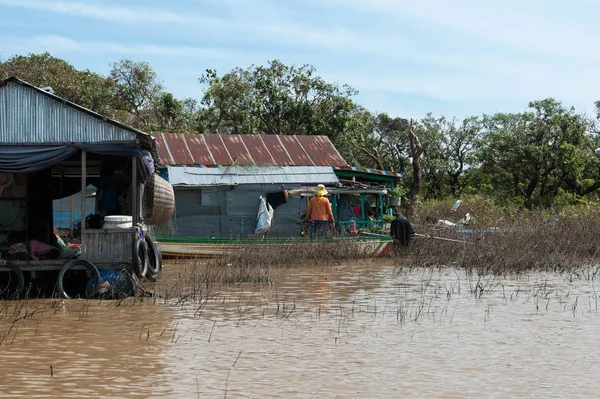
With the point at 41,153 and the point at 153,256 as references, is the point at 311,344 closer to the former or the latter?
the point at 41,153

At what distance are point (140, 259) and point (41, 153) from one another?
2.18 metres

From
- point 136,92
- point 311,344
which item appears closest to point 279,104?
point 136,92

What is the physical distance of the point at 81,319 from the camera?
9.77 meters

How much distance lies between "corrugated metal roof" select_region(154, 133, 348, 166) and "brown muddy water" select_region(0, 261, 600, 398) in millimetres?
10053

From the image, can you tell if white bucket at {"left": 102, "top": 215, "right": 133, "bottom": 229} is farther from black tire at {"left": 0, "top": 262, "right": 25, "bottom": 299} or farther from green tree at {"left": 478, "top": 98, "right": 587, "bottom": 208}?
green tree at {"left": 478, "top": 98, "right": 587, "bottom": 208}

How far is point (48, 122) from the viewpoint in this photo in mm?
12047

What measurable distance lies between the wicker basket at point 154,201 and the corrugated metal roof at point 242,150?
21.7 ft

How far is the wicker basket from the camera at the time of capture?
14.5m

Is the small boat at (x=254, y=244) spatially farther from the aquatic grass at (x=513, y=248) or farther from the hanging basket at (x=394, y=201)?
the hanging basket at (x=394, y=201)

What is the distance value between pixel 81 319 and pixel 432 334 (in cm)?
413

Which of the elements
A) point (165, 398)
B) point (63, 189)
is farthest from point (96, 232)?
point (165, 398)

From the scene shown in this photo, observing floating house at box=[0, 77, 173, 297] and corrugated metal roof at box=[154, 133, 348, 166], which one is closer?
floating house at box=[0, 77, 173, 297]

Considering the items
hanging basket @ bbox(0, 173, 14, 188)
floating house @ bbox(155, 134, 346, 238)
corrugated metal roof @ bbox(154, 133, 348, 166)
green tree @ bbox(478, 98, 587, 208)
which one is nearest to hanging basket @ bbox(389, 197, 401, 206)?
corrugated metal roof @ bbox(154, 133, 348, 166)

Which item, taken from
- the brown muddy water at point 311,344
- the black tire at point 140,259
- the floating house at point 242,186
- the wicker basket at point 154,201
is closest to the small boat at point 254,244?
the floating house at point 242,186
